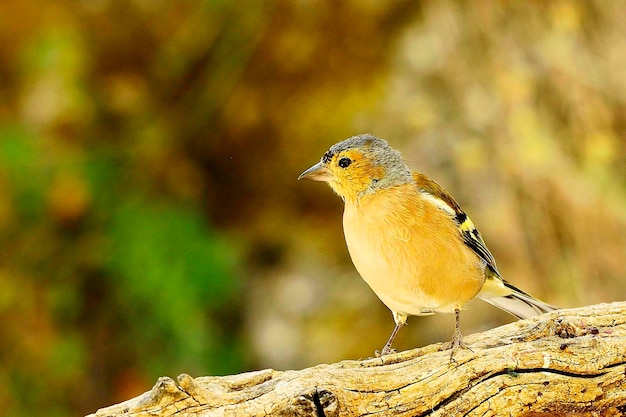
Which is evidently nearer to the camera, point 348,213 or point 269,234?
point 348,213

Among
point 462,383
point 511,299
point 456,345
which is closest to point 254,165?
point 511,299

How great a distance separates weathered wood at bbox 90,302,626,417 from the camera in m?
2.06

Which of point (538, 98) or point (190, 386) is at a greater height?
point (538, 98)

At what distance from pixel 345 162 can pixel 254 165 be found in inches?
102

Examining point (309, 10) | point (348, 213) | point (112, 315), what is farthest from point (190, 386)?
point (309, 10)

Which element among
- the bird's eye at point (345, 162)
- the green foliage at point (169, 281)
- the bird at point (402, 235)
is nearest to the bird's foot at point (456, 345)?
the bird at point (402, 235)

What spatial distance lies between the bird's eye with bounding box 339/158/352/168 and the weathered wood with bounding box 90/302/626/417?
2.11ft

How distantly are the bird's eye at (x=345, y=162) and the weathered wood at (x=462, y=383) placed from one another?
2.11 ft

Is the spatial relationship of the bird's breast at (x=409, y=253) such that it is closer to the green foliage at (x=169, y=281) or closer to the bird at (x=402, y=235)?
the bird at (x=402, y=235)

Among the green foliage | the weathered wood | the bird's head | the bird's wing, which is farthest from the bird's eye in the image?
the green foliage

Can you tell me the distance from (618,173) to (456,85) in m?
1.11

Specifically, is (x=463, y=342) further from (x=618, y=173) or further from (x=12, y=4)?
(x=12, y=4)

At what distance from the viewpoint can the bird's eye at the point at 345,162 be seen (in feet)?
8.41

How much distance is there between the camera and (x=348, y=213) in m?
2.52
